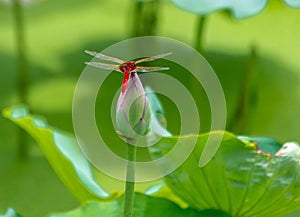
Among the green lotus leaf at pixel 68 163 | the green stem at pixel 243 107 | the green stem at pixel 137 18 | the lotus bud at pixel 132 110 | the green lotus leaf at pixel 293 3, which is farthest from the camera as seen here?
the green stem at pixel 137 18

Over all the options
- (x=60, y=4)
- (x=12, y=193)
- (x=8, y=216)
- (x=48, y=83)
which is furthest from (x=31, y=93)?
(x=8, y=216)

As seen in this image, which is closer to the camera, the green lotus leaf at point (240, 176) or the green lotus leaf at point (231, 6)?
the green lotus leaf at point (240, 176)

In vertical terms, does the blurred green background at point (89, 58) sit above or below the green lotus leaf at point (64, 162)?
below

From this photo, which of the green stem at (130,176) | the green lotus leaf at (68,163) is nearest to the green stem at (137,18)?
the green lotus leaf at (68,163)

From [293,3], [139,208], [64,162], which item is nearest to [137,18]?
[293,3]

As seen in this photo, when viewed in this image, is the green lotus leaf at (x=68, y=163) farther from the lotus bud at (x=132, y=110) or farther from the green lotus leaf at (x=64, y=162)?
the lotus bud at (x=132, y=110)

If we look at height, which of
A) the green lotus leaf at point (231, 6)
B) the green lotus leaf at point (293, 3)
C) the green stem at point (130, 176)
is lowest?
the green stem at point (130, 176)

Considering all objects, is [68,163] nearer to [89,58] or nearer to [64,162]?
[64,162]
